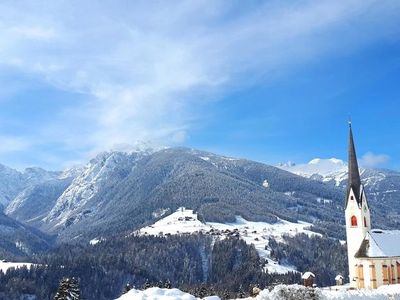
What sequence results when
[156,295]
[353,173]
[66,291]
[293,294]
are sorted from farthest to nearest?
1. [353,173]
2. [66,291]
3. [293,294]
4. [156,295]

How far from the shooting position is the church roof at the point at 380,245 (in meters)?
86.5

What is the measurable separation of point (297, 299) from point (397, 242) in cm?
4188

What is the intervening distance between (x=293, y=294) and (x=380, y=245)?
40645 mm

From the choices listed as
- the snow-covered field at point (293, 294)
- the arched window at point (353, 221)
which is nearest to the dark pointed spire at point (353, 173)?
the arched window at point (353, 221)

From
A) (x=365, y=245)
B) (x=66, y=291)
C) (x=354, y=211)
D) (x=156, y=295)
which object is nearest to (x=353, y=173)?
(x=354, y=211)

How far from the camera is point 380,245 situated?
87.6m

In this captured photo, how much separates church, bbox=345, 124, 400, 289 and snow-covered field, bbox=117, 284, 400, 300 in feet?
83.9

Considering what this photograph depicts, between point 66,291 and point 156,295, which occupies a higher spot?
point 66,291

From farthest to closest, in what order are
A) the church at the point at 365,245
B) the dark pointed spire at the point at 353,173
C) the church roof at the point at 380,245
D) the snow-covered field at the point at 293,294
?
the dark pointed spire at the point at 353,173, the church roof at the point at 380,245, the church at the point at 365,245, the snow-covered field at the point at 293,294

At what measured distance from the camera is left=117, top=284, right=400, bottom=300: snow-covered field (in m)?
47.2

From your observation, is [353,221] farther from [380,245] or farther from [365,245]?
[380,245]

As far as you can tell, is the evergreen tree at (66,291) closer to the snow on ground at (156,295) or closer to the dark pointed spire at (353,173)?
the snow on ground at (156,295)

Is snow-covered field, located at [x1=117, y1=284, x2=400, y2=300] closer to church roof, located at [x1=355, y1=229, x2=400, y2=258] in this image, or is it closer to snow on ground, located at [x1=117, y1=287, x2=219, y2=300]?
snow on ground, located at [x1=117, y1=287, x2=219, y2=300]

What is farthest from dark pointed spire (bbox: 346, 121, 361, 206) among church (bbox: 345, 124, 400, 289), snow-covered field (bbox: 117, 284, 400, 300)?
snow-covered field (bbox: 117, 284, 400, 300)
